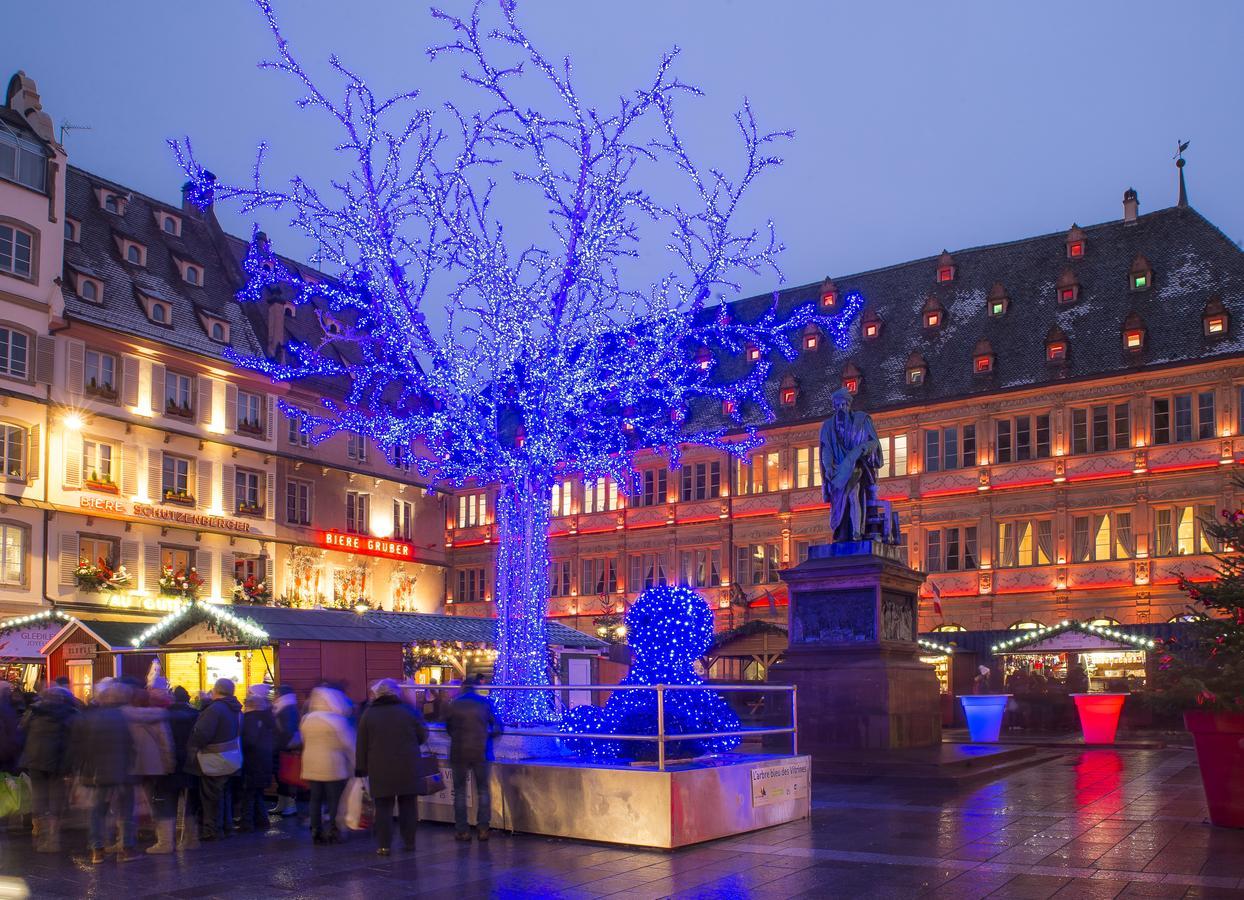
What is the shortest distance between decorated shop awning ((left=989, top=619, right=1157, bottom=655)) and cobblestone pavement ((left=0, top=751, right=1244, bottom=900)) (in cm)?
1764

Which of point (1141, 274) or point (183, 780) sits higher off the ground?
point (1141, 274)

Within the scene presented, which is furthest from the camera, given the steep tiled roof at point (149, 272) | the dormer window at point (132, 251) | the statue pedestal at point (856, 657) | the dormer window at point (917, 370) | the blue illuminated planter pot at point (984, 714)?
the dormer window at point (917, 370)

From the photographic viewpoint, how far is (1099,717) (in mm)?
25953

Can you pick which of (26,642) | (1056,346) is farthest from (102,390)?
(1056,346)

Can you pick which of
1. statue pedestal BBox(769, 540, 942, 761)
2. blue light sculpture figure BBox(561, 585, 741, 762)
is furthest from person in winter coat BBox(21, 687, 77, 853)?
statue pedestal BBox(769, 540, 942, 761)

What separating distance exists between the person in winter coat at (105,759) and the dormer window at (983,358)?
38.5 m

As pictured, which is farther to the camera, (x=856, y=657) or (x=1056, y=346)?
(x=1056, y=346)

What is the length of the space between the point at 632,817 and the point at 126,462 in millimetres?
29281

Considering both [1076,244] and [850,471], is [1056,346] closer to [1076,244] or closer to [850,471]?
[1076,244]

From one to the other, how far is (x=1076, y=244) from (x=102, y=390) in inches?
1306

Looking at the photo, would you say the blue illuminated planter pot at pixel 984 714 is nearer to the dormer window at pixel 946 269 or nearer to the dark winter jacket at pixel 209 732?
the dark winter jacket at pixel 209 732

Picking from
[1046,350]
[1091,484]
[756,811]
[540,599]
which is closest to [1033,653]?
[1091,484]

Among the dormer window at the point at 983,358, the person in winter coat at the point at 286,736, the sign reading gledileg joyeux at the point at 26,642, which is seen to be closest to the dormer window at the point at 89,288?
the sign reading gledileg joyeux at the point at 26,642

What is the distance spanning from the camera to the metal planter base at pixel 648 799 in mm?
11867
